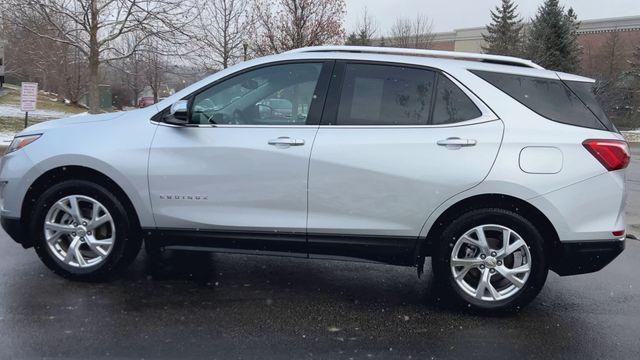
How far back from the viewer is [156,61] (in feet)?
69.0

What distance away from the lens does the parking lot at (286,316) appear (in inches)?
130

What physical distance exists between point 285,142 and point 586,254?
2217 millimetres

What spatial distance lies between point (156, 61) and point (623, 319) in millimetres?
19894

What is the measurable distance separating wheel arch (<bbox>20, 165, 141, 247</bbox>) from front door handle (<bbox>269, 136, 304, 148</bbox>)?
47.4 inches

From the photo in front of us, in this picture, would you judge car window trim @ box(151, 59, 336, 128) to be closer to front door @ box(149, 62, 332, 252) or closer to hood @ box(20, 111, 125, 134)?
front door @ box(149, 62, 332, 252)

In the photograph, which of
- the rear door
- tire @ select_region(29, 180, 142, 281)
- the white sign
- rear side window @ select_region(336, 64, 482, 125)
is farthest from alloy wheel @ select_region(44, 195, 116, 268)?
the white sign

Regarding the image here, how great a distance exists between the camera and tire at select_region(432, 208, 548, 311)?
3760mm

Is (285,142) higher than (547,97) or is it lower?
lower

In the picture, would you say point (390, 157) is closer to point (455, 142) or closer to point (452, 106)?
point (455, 142)

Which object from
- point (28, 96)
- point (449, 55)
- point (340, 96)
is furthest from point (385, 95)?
point (28, 96)

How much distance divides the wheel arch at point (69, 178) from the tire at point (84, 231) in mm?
45

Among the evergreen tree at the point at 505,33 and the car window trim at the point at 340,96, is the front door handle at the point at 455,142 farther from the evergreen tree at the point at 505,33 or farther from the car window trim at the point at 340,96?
the evergreen tree at the point at 505,33

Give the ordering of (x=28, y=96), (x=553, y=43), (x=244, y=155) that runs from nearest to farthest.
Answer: (x=244, y=155) < (x=28, y=96) < (x=553, y=43)

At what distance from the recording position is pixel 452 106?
3854mm
